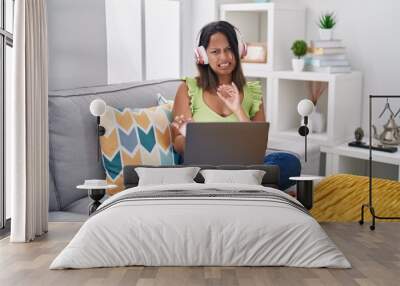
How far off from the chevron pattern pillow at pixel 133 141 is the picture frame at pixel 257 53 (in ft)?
4.00

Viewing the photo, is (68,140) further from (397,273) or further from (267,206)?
(397,273)

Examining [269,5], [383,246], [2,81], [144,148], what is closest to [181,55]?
[269,5]

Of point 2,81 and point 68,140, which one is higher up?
point 2,81

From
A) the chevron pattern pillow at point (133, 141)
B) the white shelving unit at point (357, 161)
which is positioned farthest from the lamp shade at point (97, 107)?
the white shelving unit at point (357, 161)

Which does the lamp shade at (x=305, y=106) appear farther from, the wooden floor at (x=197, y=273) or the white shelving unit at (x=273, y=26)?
the wooden floor at (x=197, y=273)

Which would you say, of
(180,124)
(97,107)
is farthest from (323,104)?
(97,107)

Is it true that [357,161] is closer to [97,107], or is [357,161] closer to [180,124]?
[180,124]

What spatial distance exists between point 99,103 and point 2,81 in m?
0.58

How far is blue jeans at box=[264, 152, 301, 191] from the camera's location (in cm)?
501

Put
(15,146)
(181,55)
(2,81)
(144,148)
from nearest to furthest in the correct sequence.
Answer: (15,146) → (2,81) → (144,148) → (181,55)

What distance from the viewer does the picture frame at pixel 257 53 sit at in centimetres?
600

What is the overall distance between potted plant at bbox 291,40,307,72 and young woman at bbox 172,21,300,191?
1.89ft

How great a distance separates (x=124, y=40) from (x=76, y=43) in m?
0.53

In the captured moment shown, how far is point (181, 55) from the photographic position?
20.6 ft
